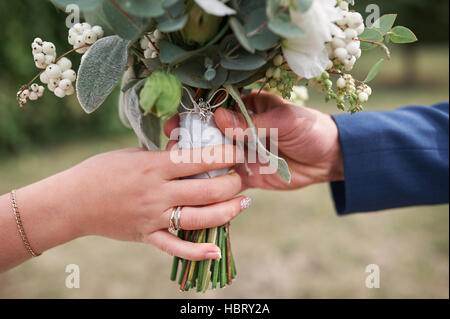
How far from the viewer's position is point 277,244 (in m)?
3.16

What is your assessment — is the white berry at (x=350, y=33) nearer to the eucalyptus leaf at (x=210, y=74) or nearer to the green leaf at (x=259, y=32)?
the green leaf at (x=259, y=32)

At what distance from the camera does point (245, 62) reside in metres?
0.91

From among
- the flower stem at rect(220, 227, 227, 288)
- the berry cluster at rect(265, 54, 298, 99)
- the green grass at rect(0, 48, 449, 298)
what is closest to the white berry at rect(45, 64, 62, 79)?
the berry cluster at rect(265, 54, 298, 99)

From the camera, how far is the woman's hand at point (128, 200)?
111 cm

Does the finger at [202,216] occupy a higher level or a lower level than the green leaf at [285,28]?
lower

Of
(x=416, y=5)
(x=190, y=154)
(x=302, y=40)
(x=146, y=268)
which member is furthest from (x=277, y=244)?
(x=416, y=5)

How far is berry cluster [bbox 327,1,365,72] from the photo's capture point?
35.2 inches

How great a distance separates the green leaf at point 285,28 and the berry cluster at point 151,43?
0.31 metres

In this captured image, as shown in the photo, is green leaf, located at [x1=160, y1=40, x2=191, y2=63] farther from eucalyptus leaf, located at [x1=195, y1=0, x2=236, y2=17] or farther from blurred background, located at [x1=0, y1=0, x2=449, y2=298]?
blurred background, located at [x1=0, y1=0, x2=449, y2=298]

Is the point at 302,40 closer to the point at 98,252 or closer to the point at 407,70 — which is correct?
the point at 98,252

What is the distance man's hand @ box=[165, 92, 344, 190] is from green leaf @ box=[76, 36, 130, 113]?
0.85 ft

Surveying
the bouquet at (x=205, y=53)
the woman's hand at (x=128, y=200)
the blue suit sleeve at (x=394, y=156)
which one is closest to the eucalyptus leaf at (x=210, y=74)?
the bouquet at (x=205, y=53)

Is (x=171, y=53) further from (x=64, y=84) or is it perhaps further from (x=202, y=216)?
(x=202, y=216)

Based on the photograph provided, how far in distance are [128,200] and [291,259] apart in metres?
2.07
